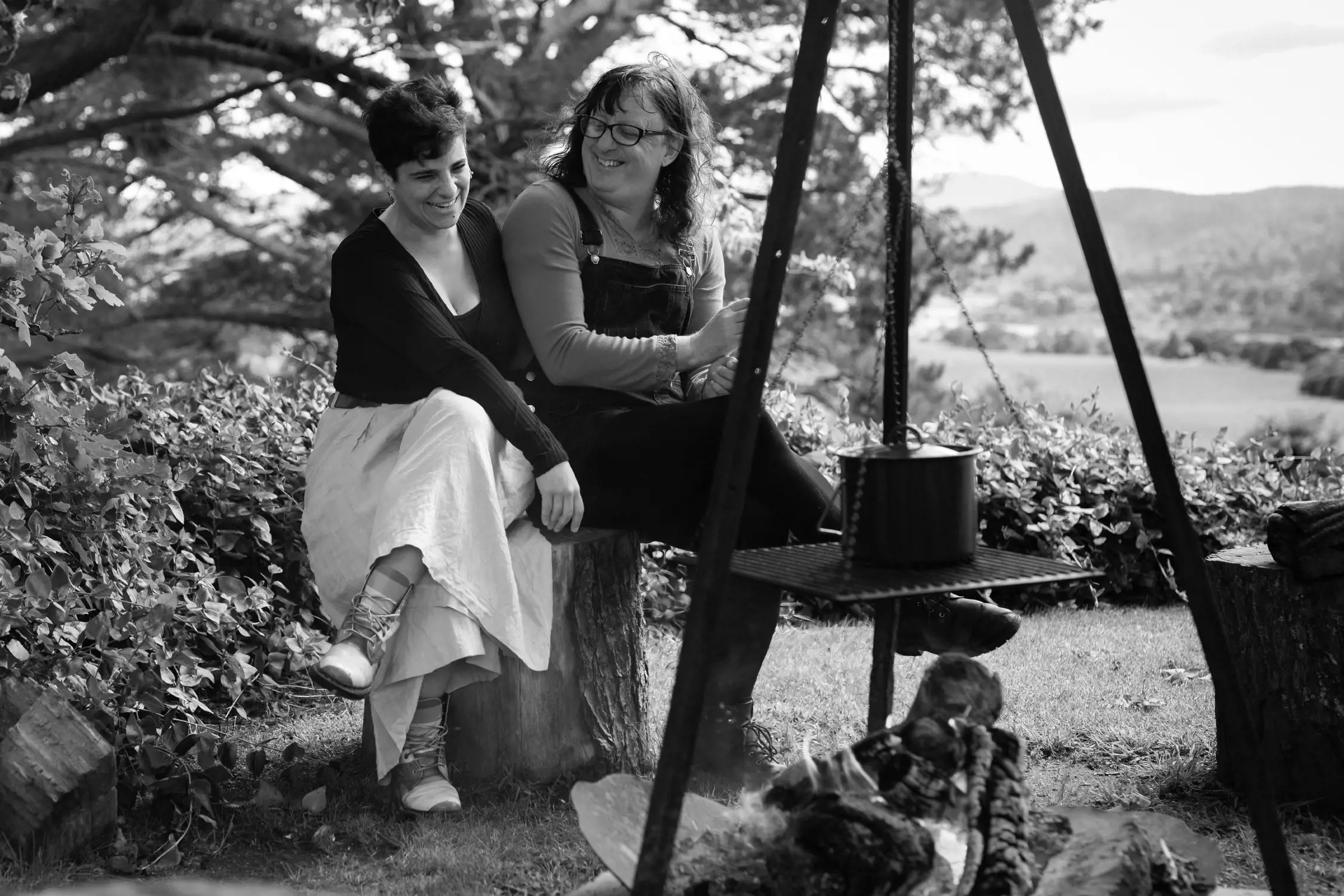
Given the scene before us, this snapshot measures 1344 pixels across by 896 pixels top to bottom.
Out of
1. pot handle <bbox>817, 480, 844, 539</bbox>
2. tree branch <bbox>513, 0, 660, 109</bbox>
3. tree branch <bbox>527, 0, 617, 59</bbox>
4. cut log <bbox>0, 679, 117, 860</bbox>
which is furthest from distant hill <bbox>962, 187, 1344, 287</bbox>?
cut log <bbox>0, 679, 117, 860</bbox>

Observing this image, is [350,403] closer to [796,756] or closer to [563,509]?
[563,509]

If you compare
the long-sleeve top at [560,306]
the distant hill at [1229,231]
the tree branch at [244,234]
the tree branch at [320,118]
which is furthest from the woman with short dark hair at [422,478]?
the distant hill at [1229,231]

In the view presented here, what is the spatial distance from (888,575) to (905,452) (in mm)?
199

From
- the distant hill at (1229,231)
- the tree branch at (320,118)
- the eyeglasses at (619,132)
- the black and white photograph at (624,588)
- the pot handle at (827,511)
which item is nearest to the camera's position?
the black and white photograph at (624,588)

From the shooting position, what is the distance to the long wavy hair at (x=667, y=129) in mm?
2865

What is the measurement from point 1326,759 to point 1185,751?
1.55ft

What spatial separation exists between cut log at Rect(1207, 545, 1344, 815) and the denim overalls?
1.35 m

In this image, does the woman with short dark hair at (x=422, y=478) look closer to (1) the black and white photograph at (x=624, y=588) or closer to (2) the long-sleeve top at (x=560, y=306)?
(1) the black and white photograph at (x=624, y=588)

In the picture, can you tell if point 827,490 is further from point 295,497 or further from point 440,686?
point 295,497

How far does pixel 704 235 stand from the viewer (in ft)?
10.3

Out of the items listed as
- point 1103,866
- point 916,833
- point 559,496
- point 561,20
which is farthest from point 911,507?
point 561,20

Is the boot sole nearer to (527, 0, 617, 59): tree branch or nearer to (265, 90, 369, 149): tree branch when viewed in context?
(527, 0, 617, 59): tree branch

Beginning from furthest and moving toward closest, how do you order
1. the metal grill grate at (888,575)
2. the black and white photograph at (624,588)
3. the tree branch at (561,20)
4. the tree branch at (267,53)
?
the tree branch at (561,20) < the tree branch at (267,53) < the black and white photograph at (624,588) < the metal grill grate at (888,575)

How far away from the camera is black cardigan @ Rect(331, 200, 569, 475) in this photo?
2.61m
